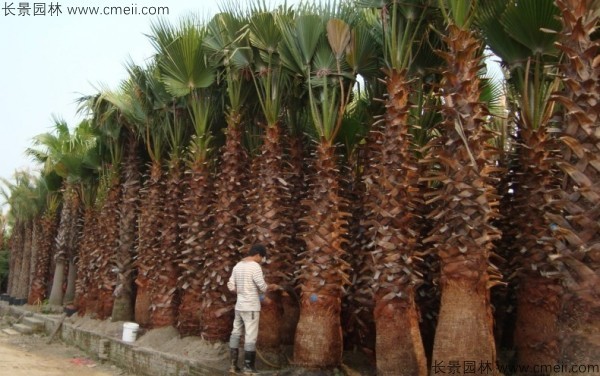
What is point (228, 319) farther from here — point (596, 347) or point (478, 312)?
point (596, 347)

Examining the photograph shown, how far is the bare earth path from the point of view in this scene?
11539mm

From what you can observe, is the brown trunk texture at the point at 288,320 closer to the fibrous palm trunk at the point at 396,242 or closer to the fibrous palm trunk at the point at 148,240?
the fibrous palm trunk at the point at 396,242

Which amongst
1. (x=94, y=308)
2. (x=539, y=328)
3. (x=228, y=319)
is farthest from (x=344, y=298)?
(x=94, y=308)

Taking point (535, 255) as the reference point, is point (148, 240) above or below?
above

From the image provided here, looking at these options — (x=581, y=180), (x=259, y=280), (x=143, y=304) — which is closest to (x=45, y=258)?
(x=143, y=304)

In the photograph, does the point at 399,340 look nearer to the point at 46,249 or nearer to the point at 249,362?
the point at 249,362

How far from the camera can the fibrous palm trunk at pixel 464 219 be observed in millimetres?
5910

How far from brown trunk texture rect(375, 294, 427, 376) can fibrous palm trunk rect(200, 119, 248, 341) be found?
3.48m

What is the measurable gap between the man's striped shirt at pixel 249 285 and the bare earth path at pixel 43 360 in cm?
479

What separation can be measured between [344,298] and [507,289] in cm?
242

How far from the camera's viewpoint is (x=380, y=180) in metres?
7.18

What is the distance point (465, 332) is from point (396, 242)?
1.41m

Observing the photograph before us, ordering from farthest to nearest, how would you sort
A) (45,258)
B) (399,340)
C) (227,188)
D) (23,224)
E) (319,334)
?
(23,224) < (45,258) < (227,188) < (319,334) < (399,340)

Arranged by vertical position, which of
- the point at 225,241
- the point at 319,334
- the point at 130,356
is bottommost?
the point at 130,356
